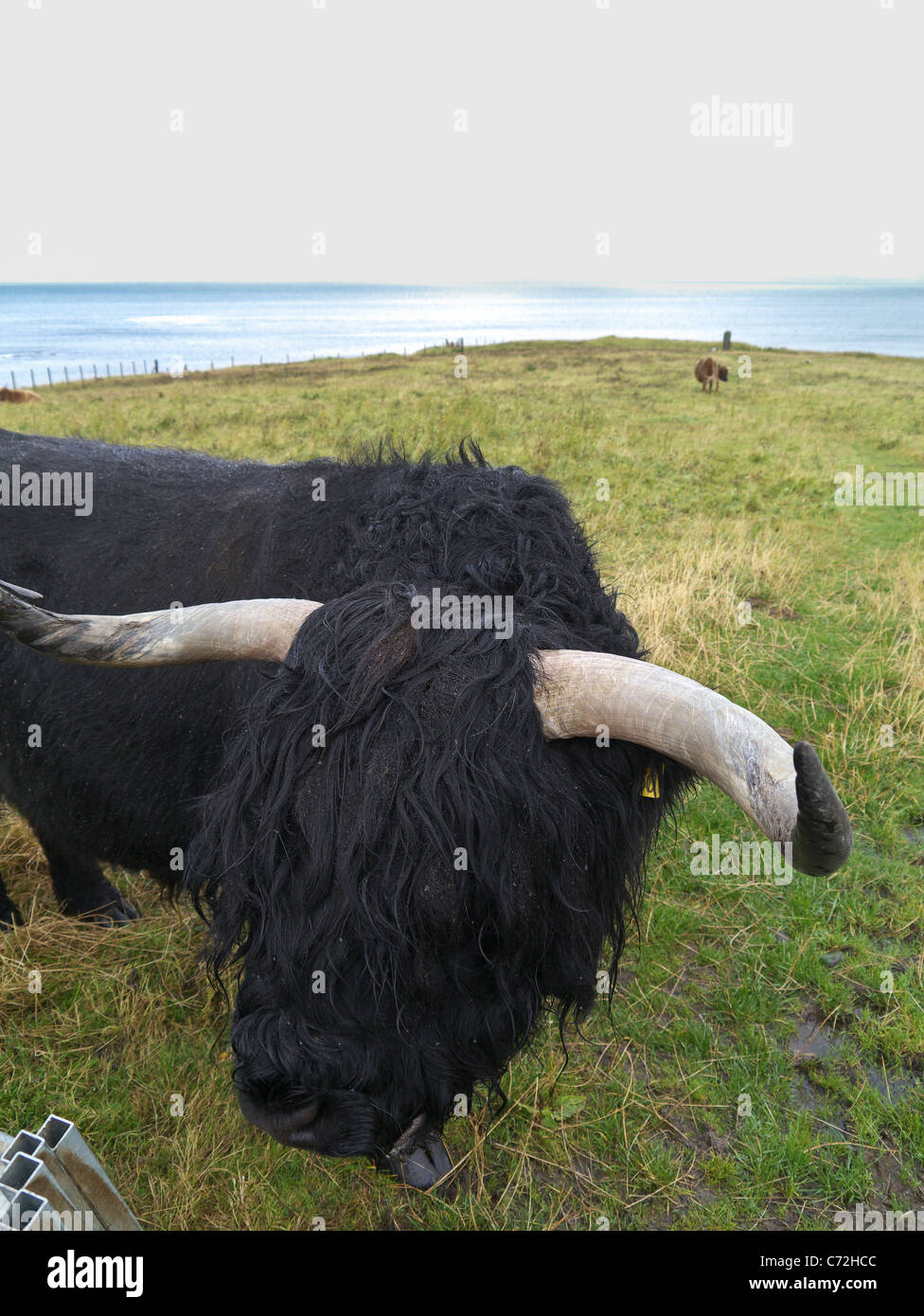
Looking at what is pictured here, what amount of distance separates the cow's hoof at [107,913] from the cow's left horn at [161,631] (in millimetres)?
2834

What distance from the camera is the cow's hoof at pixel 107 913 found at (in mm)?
4438

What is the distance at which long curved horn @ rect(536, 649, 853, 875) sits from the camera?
1.51 meters

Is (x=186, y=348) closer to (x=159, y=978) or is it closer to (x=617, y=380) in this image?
(x=617, y=380)

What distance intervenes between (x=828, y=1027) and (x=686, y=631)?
384 cm

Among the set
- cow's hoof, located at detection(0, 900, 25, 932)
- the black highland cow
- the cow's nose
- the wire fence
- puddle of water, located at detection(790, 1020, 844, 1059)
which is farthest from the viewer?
the wire fence

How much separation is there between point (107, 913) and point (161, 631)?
3031 millimetres

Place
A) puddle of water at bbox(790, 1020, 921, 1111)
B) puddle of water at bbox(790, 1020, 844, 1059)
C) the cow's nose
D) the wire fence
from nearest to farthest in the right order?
the cow's nose < puddle of water at bbox(790, 1020, 921, 1111) < puddle of water at bbox(790, 1020, 844, 1059) < the wire fence

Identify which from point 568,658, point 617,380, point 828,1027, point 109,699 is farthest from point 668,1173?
point 617,380

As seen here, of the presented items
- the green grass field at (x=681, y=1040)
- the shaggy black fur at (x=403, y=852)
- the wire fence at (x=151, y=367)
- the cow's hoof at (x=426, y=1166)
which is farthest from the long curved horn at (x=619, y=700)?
the wire fence at (x=151, y=367)

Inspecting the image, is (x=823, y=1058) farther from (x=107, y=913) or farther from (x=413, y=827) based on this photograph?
(x=107, y=913)

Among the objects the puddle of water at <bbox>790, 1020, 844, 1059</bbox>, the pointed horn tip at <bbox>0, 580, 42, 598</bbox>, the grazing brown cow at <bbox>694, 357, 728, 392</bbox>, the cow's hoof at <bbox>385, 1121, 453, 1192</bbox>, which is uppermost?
the grazing brown cow at <bbox>694, 357, 728, 392</bbox>

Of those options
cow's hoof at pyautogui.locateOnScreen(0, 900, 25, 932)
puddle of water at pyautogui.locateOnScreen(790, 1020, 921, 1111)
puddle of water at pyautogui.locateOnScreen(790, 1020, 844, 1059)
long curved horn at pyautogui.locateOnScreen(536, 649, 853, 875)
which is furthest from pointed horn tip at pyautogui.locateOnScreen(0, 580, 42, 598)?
puddle of water at pyautogui.locateOnScreen(790, 1020, 844, 1059)

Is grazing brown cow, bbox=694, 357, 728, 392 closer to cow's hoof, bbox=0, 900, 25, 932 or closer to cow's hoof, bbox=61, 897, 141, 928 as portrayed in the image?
cow's hoof, bbox=61, 897, 141, 928

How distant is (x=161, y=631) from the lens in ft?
7.36
